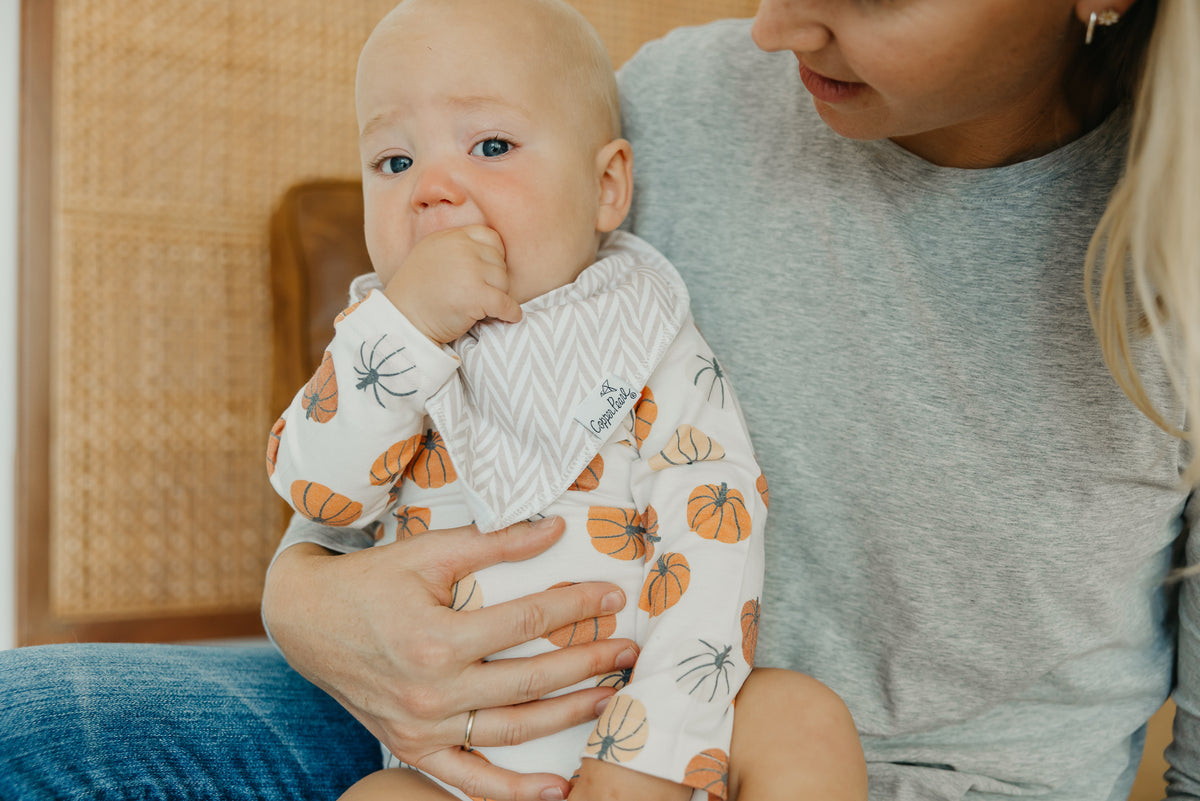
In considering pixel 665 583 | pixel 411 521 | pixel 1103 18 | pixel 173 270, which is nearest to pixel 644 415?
pixel 665 583

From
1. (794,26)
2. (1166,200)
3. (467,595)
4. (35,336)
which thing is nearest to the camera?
A: (1166,200)

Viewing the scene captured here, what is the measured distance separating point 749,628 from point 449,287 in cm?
43

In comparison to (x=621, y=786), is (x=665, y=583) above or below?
above

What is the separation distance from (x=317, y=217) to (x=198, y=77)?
509 mm

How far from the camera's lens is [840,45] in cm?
74

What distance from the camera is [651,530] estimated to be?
851 millimetres

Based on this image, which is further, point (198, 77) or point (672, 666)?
point (198, 77)

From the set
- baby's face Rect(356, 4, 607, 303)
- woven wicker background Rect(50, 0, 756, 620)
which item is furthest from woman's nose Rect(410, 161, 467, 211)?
woven wicker background Rect(50, 0, 756, 620)

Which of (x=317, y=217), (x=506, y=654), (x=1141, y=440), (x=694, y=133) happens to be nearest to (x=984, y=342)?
(x=1141, y=440)

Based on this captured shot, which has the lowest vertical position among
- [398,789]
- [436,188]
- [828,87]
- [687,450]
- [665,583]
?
[398,789]

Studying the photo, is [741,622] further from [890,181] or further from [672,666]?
[890,181]

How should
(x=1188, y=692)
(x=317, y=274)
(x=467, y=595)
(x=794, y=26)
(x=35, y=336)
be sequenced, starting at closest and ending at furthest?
1. (x=794, y=26)
2. (x=467, y=595)
3. (x=1188, y=692)
4. (x=317, y=274)
5. (x=35, y=336)

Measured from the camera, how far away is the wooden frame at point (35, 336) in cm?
169

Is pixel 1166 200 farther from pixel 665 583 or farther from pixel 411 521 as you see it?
pixel 411 521
